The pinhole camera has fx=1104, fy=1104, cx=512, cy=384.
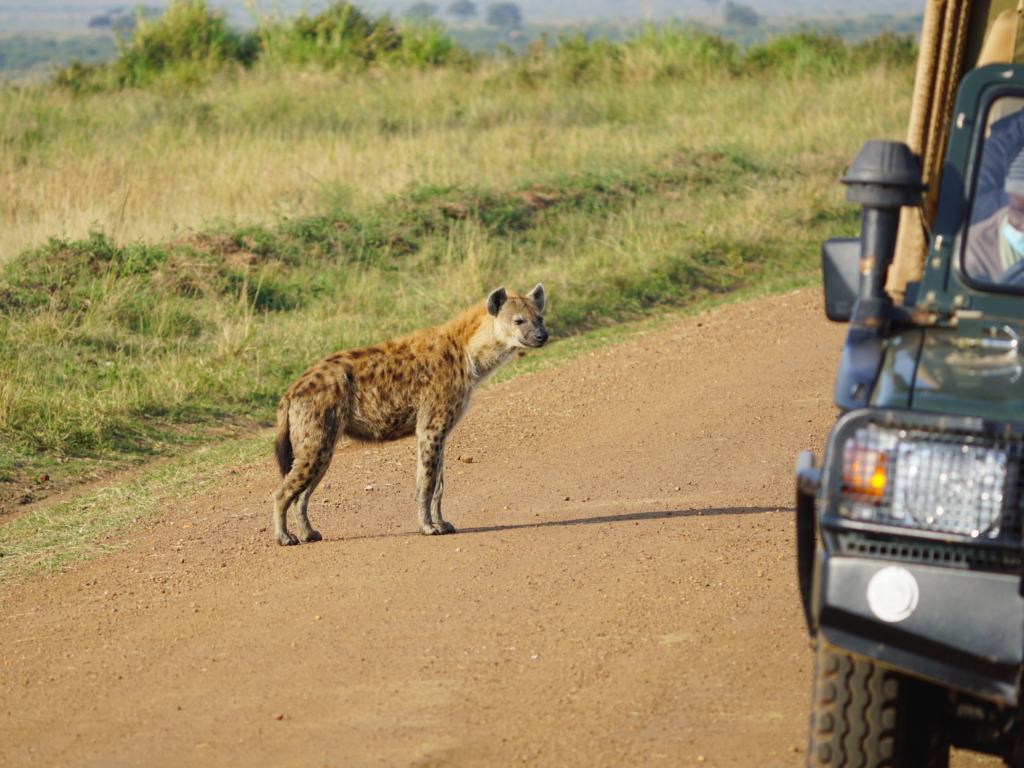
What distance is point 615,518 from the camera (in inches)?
211

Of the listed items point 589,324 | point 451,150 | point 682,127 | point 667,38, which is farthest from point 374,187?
point 667,38

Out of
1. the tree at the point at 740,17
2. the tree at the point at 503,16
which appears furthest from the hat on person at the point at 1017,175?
the tree at the point at 503,16

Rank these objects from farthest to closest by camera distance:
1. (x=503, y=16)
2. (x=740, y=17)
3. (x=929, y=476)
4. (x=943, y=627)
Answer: (x=503, y=16)
(x=740, y=17)
(x=929, y=476)
(x=943, y=627)

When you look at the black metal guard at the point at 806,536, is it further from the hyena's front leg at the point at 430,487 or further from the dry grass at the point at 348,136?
the dry grass at the point at 348,136

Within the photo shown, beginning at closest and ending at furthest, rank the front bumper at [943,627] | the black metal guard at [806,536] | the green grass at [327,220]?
1. the front bumper at [943,627]
2. the black metal guard at [806,536]
3. the green grass at [327,220]

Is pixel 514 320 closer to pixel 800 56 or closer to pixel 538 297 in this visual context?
pixel 538 297

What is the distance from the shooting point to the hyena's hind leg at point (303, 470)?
17.2 ft

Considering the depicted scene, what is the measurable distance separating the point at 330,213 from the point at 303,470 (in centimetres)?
688

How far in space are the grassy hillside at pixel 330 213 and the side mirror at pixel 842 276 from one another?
199 inches

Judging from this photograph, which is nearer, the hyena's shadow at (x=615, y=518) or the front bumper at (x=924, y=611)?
the front bumper at (x=924, y=611)

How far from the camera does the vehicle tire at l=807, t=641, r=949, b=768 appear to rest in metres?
2.51

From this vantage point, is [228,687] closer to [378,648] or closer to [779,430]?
[378,648]

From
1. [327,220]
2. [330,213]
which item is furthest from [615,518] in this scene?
[330,213]

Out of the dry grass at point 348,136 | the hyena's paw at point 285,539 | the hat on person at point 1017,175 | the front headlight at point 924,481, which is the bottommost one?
the hyena's paw at point 285,539
